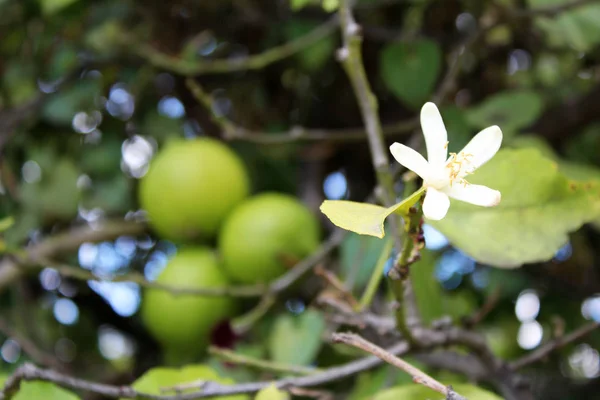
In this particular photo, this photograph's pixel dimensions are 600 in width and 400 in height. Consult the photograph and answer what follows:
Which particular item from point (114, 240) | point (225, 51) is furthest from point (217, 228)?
point (225, 51)

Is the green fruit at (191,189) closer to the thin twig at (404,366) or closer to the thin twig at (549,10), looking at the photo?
the thin twig at (549,10)

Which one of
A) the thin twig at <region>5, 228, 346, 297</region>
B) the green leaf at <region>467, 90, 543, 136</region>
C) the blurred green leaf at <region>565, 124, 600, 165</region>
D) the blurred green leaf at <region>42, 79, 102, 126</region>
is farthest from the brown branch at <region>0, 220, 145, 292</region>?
the blurred green leaf at <region>565, 124, 600, 165</region>

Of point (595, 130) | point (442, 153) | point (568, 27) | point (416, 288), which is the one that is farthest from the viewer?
point (595, 130)

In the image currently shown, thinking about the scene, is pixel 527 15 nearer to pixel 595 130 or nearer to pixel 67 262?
pixel 595 130

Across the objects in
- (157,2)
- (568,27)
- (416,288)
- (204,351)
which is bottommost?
(204,351)

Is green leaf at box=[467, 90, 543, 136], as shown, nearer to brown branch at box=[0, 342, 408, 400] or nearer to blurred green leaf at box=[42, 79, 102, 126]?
brown branch at box=[0, 342, 408, 400]
